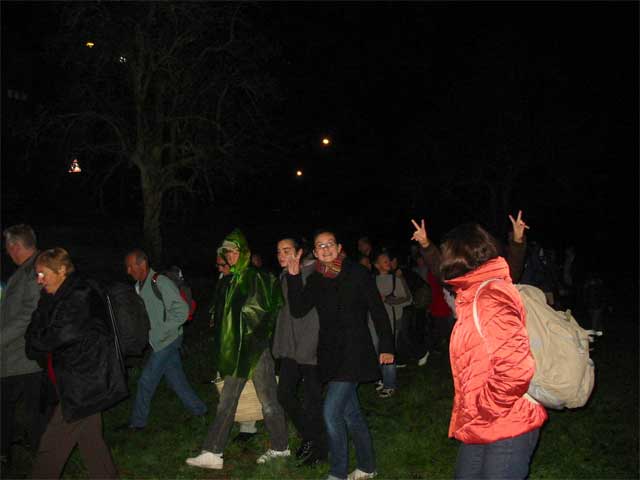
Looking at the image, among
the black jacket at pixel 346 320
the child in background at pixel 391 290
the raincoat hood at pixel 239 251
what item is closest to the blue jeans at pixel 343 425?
the black jacket at pixel 346 320

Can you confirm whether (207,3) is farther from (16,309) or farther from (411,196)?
(411,196)

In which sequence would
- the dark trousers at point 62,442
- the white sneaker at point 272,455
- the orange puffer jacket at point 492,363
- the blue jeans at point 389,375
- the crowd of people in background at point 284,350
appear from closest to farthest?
the orange puffer jacket at point 492,363 < the crowd of people in background at point 284,350 < the dark trousers at point 62,442 < the white sneaker at point 272,455 < the blue jeans at point 389,375

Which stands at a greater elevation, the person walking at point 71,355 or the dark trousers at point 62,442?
the person walking at point 71,355

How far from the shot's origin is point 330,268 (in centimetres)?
482

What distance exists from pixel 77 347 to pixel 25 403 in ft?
5.08

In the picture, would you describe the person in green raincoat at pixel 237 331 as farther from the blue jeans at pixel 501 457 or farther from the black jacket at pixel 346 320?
the blue jeans at pixel 501 457

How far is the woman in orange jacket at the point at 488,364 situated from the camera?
10.0ft

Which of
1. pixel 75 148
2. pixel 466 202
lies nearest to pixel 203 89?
pixel 75 148

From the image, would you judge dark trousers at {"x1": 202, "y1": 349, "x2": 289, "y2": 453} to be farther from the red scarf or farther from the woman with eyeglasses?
the red scarf

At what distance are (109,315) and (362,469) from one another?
2.36m

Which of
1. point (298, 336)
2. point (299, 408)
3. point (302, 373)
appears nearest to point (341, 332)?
point (298, 336)

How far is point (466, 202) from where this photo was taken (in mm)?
40781

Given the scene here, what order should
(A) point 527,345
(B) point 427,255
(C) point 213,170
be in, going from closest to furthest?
(A) point 527,345 < (B) point 427,255 < (C) point 213,170

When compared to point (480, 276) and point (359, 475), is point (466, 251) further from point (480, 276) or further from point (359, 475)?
point (359, 475)
